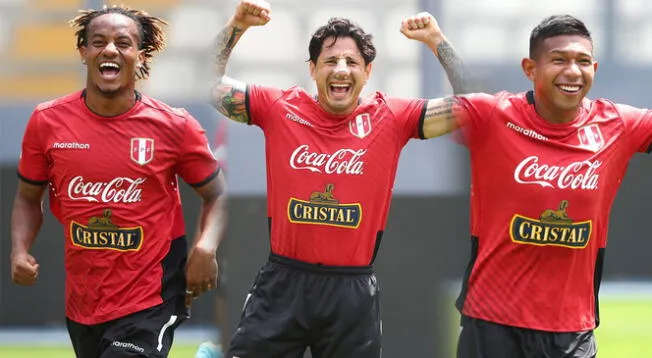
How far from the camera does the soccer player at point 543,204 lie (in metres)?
4.10

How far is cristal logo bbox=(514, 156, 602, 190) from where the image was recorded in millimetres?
4113

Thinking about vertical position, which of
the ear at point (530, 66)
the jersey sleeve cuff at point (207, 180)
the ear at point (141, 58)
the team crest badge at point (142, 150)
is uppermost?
the ear at point (530, 66)

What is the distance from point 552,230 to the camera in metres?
4.08

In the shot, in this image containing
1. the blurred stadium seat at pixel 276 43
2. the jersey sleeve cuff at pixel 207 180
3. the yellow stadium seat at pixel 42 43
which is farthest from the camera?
the yellow stadium seat at pixel 42 43

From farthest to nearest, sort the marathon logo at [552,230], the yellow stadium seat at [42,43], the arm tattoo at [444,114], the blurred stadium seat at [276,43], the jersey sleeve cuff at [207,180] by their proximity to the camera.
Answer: the yellow stadium seat at [42,43]
the blurred stadium seat at [276,43]
the jersey sleeve cuff at [207,180]
the arm tattoo at [444,114]
the marathon logo at [552,230]

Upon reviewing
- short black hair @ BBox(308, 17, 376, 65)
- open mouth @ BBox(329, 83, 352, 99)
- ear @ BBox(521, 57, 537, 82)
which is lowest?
open mouth @ BBox(329, 83, 352, 99)

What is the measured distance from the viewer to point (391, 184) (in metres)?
4.36

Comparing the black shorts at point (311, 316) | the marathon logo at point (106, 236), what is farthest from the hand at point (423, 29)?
the marathon logo at point (106, 236)

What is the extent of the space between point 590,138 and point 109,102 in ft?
6.88

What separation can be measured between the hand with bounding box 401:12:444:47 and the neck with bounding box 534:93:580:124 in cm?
52

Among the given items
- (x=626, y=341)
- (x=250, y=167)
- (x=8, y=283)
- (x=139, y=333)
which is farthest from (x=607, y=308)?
(x=139, y=333)

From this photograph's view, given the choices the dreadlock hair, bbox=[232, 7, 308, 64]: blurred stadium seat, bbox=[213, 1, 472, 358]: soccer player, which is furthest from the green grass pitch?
bbox=[213, 1, 472, 358]: soccer player

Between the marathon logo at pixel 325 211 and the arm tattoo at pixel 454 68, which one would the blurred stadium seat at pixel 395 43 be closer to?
the arm tattoo at pixel 454 68

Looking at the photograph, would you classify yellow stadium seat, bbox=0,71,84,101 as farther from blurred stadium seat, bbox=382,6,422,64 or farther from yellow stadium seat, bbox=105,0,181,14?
blurred stadium seat, bbox=382,6,422,64
